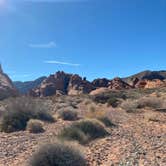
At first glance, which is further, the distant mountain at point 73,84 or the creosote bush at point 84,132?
the distant mountain at point 73,84

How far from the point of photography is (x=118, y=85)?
90.8 m

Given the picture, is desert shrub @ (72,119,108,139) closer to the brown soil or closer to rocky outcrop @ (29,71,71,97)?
the brown soil

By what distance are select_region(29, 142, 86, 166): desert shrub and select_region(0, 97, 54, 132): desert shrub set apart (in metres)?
8.71

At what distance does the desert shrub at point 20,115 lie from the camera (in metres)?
19.6

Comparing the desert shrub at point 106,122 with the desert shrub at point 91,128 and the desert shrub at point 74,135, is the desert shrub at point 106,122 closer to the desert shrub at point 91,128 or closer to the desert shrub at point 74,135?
the desert shrub at point 91,128

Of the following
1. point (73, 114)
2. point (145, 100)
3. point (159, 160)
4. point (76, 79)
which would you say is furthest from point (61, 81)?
point (159, 160)

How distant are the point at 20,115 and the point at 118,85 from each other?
7086 centimetres

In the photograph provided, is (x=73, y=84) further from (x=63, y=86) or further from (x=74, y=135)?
(x=74, y=135)

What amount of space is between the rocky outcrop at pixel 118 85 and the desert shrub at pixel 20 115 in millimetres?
65029

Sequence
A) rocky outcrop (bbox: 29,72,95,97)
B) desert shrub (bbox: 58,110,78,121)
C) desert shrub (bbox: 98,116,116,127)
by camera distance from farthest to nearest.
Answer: rocky outcrop (bbox: 29,72,95,97)
desert shrub (bbox: 58,110,78,121)
desert shrub (bbox: 98,116,116,127)

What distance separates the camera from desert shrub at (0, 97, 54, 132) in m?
19.6

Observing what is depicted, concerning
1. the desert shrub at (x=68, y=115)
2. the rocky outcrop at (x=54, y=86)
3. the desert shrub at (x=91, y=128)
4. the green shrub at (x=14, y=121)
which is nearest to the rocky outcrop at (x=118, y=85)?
the rocky outcrop at (x=54, y=86)

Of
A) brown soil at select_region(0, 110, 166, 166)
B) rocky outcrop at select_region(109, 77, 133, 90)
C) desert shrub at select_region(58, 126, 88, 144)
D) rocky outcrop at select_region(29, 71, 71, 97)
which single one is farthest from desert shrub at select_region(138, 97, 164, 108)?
rocky outcrop at select_region(29, 71, 71, 97)

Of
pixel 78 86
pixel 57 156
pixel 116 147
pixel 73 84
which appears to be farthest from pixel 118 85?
pixel 57 156
